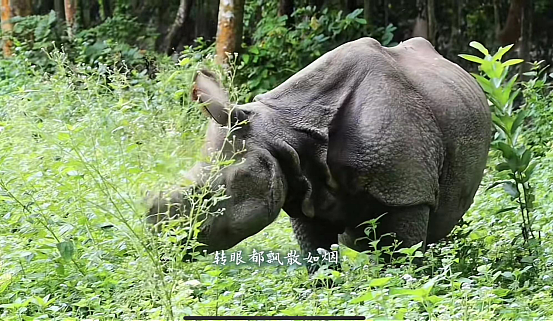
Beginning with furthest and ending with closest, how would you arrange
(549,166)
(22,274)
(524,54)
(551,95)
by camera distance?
(524,54), (551,95), (549,166), (22,274)

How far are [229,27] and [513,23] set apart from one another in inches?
185

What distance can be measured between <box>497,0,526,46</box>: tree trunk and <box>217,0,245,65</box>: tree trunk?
449cm

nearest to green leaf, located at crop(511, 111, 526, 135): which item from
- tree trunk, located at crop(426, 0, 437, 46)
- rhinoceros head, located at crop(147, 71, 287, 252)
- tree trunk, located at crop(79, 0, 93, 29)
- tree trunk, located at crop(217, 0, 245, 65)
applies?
rhinoceros head, located at crop(147, 71, 287, 252)

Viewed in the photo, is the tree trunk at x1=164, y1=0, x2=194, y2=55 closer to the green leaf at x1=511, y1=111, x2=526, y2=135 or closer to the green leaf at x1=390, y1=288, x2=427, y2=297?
the green leaf at x1=511, y1=111, x2=526, y2=135

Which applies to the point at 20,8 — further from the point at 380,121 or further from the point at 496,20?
the point at 380,121

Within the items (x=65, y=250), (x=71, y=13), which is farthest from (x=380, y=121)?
(x=71, y=13)

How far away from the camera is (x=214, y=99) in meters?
4.38

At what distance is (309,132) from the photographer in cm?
469

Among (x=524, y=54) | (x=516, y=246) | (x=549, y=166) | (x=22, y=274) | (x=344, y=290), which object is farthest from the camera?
(x=524, y=54)

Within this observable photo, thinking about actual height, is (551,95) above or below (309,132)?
below

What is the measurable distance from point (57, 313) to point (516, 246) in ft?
9.56

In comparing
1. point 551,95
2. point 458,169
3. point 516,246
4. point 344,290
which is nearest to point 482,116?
point 458,169

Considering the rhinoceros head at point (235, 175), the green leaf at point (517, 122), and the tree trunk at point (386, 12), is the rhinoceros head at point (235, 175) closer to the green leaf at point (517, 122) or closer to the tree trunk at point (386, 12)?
the green leaf at point (517, 122)

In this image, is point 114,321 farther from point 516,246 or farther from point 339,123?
point 516,246
